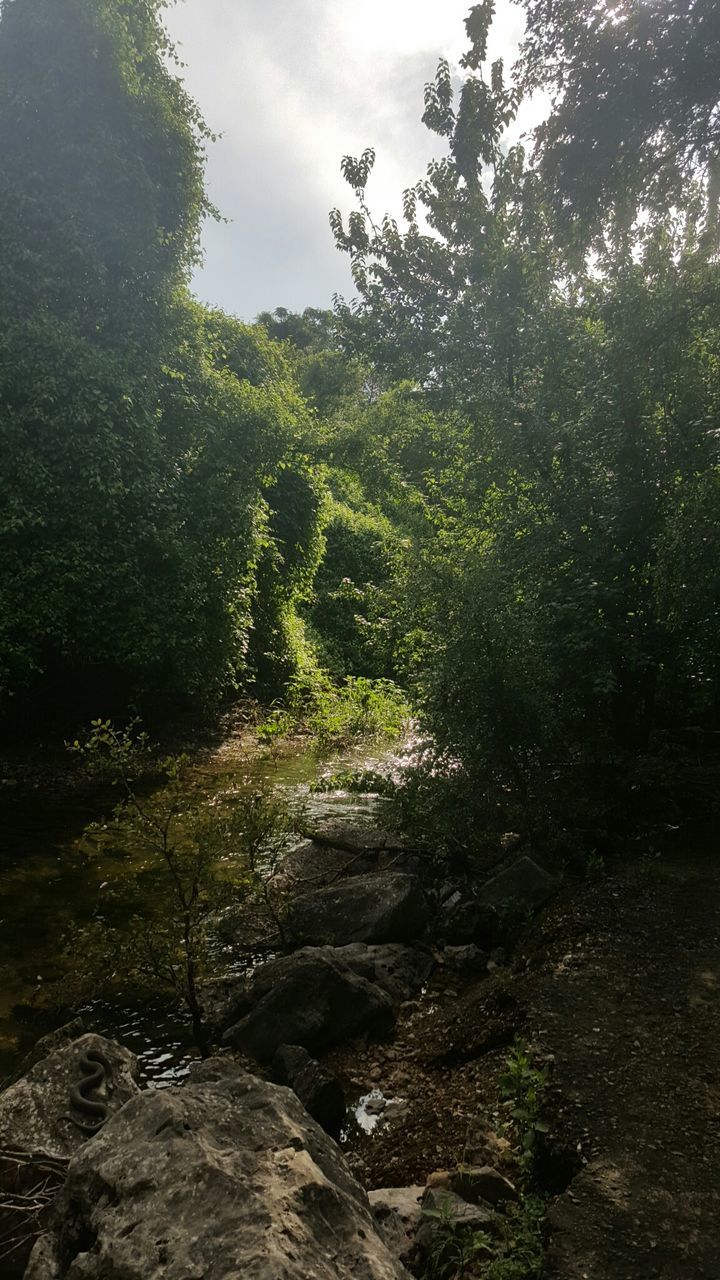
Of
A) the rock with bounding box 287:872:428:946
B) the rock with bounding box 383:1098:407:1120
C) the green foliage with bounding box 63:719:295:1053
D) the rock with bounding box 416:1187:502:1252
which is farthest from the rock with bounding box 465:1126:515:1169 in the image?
the rock with bounding box 287:872:428:946

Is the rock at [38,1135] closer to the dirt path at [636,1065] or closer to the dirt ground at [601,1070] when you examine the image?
the dirt ground at [601,1070]

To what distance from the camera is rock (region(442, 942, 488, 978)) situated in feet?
25.7

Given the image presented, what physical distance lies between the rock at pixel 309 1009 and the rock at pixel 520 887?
2.06 metres

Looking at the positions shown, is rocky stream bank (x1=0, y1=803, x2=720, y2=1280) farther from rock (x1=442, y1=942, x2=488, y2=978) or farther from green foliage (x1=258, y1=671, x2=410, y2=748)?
green foliage (x1=258, y1=671, x2=410, y2=748)

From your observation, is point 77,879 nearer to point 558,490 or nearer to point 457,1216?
point 457,1216

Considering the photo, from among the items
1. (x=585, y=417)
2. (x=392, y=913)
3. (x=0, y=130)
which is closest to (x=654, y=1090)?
(x=392, y=913)

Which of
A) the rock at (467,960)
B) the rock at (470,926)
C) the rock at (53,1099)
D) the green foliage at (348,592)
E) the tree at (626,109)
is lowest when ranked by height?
the rock at (467,960)

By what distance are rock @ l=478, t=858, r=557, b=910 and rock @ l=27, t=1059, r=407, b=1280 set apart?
5.20 m

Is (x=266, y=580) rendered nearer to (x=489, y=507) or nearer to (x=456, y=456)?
(x=456, y=456)

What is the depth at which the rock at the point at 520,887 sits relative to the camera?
8.51 metres

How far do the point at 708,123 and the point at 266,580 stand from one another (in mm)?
14857

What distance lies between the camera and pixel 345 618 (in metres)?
30.7

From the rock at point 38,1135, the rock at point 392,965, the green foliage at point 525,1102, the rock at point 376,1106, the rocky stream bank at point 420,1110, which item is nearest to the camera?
the rocky stream bank at point 420,1110

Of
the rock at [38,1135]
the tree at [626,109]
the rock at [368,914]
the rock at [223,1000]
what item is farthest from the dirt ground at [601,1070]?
the tree at [626,109]
